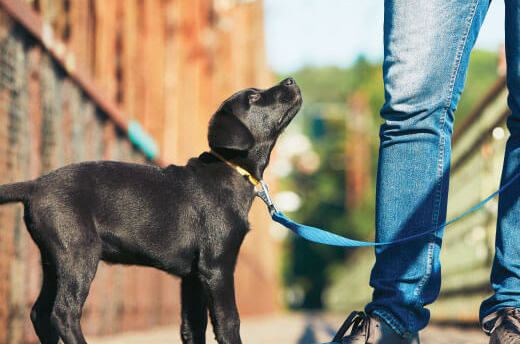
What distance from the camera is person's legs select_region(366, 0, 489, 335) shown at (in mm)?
2805

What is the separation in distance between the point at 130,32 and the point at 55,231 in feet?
19.0

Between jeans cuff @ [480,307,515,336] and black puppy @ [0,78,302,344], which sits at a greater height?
black puppy @ [0,78,302,344]

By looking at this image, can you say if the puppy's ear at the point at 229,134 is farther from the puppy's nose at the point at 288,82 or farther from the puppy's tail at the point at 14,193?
the puppy's tail at the point at 14,193

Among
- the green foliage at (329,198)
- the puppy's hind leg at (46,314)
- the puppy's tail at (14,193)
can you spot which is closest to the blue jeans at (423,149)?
the puppy's hind leg at (46,314)

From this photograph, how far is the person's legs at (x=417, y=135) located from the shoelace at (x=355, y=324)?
0.16ft

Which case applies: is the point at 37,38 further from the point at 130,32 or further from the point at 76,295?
the point at 130,32

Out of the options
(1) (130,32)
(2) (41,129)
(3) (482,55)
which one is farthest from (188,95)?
(3) (482,55)

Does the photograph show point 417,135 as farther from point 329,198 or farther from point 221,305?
point 329,198

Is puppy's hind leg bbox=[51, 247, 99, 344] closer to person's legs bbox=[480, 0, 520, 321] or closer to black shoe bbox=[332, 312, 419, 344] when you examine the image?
black shoe bbox=[332, 312, 419, 344]

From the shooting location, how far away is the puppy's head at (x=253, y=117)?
10.0 ft

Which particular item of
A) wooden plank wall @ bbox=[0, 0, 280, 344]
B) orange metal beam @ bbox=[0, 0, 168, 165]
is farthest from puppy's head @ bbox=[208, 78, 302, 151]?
orange metal beam @ bbox=[0, 0, 168, 165]

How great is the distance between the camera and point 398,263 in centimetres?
284

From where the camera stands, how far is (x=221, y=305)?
282 centimetres

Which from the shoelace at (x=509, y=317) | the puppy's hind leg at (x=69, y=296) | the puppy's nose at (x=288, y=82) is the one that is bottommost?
the shoelace at (x=509, y=317)
